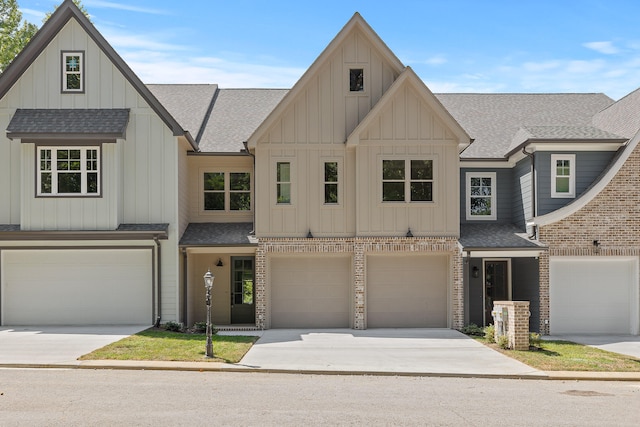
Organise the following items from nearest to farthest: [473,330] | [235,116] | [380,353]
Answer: [380,353] < [473,330] < [235,116]

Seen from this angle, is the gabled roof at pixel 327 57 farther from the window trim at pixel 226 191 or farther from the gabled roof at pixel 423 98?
the window trim at pixel 226 191

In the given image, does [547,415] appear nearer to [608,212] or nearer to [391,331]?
[391,331]

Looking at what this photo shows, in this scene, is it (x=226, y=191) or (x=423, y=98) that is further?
(x=226, y=191)

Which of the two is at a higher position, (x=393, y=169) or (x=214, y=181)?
(x=393, y=169)

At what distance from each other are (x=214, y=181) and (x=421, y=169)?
24.1 feet

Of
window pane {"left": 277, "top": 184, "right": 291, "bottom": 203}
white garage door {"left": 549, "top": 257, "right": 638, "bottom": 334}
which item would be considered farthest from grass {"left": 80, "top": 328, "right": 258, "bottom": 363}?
white garage door {"left": 549, "top": 257, "right": 638, "bottom": 334}

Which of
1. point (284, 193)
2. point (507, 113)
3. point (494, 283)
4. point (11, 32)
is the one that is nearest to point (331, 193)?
point (284, 193)

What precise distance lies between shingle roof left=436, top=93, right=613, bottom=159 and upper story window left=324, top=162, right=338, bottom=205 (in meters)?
4.55

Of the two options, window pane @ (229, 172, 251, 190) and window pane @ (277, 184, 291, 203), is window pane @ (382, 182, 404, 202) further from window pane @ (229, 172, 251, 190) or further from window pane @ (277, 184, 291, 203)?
window pane @ (229, 172, 251, 190)

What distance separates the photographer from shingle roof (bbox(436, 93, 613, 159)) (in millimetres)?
24553

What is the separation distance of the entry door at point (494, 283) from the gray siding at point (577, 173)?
3.41 metres

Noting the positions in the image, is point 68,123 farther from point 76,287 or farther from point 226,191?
point 226,191

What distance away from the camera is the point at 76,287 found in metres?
22.1

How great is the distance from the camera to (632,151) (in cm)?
2147
